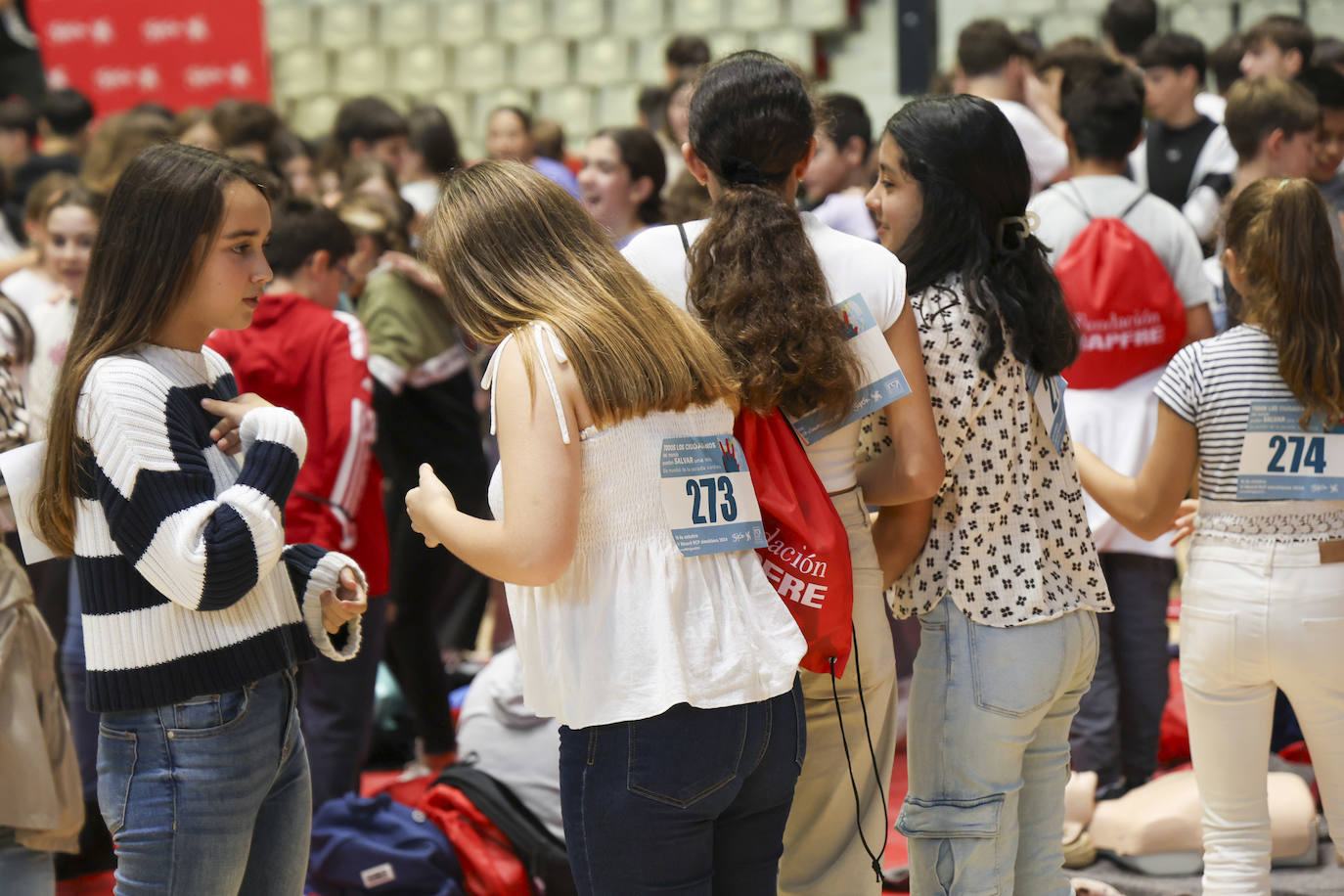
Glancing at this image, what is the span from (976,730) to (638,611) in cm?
61

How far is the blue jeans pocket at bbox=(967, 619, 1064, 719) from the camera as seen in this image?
6.35ft

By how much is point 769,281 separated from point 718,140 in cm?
23

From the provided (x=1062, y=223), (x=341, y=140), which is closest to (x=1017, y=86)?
(x=1062, y=223)

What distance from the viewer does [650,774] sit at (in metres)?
1.57

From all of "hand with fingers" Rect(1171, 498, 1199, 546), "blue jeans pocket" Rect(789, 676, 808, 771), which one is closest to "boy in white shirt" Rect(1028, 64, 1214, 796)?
"hand with fingers" Rect(1171, 498, 1199, 546)

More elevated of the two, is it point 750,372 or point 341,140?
point 341,140

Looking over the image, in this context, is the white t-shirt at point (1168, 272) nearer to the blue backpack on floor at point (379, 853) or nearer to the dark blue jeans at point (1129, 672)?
the dark blue jeans at point (1129, 672)

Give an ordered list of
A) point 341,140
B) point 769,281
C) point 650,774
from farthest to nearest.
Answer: point 341,140, point 769,281, point 650,774

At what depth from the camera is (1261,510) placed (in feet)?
7.48

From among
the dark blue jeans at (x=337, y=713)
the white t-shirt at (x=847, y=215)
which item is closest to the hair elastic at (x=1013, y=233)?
the dark blue jeans at (x=337, y=713)

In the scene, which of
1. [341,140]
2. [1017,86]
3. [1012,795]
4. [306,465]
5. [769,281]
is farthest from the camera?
[341,140]

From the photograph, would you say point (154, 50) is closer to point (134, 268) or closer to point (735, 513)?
point (134, 268)

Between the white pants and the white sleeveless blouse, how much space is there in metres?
0.99

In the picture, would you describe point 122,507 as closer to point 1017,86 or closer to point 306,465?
point 306,465
